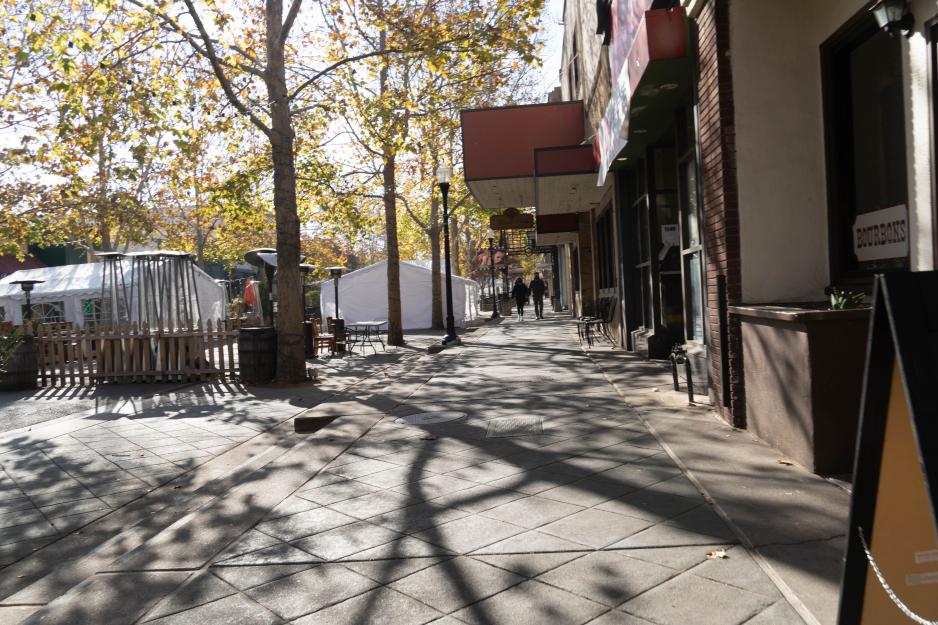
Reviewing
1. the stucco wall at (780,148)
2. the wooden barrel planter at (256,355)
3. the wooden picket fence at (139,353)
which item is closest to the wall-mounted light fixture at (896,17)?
the stucco wall at (780,148)

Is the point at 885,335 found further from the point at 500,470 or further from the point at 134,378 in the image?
the point at 134,378

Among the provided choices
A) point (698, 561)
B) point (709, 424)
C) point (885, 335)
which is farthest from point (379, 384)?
point (885, 335)

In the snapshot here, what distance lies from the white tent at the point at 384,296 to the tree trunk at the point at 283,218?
15.8 meters

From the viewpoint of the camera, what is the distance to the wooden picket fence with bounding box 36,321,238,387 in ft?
42.8

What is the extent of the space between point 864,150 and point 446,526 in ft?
13.3

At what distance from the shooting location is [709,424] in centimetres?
629

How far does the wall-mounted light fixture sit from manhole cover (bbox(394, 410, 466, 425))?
5.05m

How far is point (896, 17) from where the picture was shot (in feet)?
13.8

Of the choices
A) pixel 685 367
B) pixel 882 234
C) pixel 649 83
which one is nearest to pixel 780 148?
pixel 882 234

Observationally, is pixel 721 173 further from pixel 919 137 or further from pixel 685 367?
pixel 685 367

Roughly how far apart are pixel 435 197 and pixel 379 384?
55.4ft

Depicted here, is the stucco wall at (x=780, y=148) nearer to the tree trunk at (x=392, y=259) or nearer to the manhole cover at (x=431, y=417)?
the manhole cover at (x=431, y=417)

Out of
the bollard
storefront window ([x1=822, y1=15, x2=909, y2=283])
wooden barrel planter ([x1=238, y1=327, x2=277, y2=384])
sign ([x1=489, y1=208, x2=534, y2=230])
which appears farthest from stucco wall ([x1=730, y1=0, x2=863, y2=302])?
sign ([x1=489, y1=208, x2=534, y2=230])

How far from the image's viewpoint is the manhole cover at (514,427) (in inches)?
263
